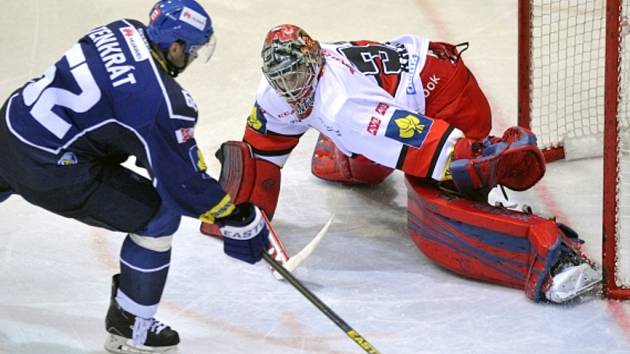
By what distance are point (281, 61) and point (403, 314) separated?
828mm

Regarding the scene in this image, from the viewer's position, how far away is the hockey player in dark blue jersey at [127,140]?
128 inches

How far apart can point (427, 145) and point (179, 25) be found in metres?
0.97

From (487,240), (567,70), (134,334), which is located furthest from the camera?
(567,70)

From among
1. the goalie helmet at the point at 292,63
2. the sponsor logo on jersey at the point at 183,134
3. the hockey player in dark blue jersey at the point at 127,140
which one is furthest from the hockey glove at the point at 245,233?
the goalie helmet at the point at 292,63

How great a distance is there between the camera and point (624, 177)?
460 cm

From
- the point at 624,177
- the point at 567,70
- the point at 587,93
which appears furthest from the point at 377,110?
the point at 567,70

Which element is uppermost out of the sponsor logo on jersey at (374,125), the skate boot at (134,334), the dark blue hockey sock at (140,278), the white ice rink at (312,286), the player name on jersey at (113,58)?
the player name on jersey at (113,58)

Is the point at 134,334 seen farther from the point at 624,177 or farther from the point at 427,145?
the point at 624,177

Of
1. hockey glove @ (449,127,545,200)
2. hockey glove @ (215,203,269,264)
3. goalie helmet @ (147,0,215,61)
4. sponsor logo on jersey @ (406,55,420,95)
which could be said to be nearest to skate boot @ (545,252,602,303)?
hockey glove @ (449,127,545,200)

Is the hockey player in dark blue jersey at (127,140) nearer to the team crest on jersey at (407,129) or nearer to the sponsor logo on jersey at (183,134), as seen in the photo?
the sponsor logo on jersey at (183,134)

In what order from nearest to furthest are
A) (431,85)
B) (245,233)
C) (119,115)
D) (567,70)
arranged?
(119,115) < (245,233) < (431,85) < (567,70)

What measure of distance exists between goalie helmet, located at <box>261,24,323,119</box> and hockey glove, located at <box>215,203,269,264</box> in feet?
1.73

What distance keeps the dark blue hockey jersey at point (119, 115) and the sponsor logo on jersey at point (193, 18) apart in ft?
0.41

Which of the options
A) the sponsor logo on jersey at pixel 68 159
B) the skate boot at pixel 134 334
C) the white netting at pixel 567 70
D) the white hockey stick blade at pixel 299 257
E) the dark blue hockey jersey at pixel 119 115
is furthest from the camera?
the white netting at pixel 567 70
